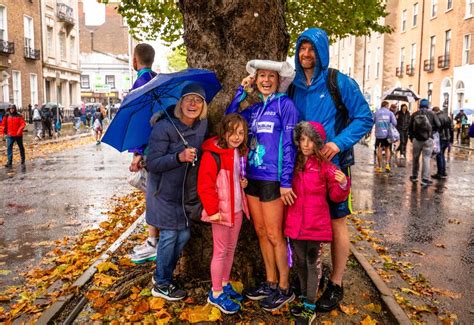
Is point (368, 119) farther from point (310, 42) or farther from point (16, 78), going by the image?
point (16, 78)

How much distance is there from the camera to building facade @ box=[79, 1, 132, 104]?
67.3 m

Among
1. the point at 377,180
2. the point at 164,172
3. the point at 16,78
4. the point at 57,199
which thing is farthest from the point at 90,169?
the point at 16,78

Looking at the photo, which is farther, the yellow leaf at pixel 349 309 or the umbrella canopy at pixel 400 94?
the umbrella canopy at pixel 400 94

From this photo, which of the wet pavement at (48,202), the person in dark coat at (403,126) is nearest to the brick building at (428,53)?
the person in dark coat at (403,126)

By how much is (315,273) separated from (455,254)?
10.4ft

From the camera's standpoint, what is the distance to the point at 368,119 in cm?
378

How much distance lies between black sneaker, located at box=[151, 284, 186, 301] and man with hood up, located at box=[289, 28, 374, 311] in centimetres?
123

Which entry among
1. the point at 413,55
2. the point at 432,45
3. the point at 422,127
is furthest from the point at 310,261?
the point at 413,55

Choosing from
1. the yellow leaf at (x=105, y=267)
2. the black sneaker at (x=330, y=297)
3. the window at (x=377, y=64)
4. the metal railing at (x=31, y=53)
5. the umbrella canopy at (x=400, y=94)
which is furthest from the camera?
the window at (x=377, y=64)

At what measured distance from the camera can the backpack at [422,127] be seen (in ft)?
35.0

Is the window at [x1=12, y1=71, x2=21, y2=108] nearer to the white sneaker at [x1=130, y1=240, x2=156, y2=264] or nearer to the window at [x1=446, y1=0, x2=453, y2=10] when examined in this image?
the white sneaker at [x1=130, y1=240, x2=156, y2=264]

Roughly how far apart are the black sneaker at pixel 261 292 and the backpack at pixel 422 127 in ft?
26.3

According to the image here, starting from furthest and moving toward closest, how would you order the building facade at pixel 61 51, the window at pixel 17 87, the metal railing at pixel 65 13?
the metal railing at pixel 65 13 < the building facade at pixel 61 51 < the window at pixel 17 87

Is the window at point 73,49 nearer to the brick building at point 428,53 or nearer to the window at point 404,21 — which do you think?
the brick building at point 428,53
